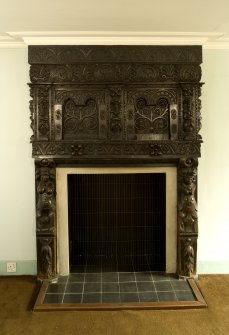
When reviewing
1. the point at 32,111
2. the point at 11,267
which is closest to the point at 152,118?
the point at 32,111

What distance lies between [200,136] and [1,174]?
2075mm

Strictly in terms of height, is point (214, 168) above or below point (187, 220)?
above

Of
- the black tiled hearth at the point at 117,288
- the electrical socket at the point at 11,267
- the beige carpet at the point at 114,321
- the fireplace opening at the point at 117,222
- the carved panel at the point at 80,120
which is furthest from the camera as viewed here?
the fireplace opening at the point at 117,222

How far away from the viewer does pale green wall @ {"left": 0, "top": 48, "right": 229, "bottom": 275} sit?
3.51 meters

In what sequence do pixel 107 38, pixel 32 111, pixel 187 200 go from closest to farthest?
pixel 107 38 → pixel 32 111 → pixel 187 200

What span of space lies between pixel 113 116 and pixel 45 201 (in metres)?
1.09

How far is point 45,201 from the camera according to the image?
346 cm

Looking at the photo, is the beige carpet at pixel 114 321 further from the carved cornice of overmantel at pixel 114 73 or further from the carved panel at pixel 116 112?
the carved cornice of overmantel at pixel 114 73

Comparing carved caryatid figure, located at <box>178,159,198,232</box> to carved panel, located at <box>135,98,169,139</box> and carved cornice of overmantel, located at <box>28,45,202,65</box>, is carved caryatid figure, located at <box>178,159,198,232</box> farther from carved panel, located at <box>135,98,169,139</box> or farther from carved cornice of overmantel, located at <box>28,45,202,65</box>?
carved cornice of overmantel, located at <box>28,45,202,65</box>

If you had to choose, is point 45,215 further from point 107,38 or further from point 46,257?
point 107,38

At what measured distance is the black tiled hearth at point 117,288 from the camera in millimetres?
3172

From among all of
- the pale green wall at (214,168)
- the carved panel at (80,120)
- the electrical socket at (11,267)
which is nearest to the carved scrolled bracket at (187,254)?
the pale green wall at (214,168)

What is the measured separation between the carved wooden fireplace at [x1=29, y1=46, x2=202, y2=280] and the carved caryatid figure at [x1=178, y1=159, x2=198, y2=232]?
0.01 m

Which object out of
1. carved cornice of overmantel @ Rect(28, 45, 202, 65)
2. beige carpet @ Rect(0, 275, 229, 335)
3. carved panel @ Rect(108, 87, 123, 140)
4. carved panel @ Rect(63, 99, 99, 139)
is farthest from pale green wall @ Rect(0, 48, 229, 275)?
carved panel @ Rect(108, 87, 123, 140)
